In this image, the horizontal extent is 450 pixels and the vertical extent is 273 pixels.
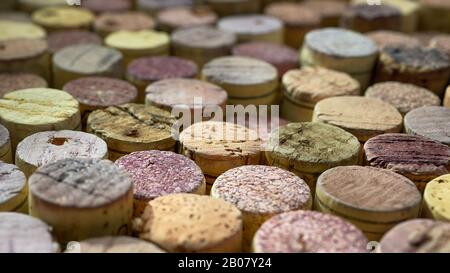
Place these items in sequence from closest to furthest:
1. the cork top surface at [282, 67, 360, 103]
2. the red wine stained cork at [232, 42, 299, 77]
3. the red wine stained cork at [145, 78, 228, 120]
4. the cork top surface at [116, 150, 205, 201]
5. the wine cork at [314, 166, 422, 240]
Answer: the wine cork at [314, 166, 422, 240]
the cork top surface at [116, 150, 205, 201]
the red wine stained cork at [145, 78, 228, 120]
the cork top surface at [282, 67, 360, 103]
the red wine stained cork at [232, 42, 299, 77]

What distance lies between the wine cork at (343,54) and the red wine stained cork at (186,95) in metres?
0.46

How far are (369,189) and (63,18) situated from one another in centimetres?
179

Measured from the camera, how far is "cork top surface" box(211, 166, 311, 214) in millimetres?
1687

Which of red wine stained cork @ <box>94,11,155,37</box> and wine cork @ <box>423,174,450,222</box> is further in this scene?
red wine stained cork @ <box>94,11,155,37</box>

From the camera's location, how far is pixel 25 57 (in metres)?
2.44

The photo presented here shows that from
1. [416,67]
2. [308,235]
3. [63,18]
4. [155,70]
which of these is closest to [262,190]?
[308,235]

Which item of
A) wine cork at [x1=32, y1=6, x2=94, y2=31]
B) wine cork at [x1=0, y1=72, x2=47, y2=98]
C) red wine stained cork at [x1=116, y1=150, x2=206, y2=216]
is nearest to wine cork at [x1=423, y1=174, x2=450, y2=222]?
red wine stained cork at [x1=116, y1=150, x2=206, y2=216]

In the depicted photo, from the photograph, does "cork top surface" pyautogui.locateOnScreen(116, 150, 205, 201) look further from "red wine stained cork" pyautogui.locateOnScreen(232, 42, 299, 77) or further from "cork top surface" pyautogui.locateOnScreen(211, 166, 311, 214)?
"red wine stained cork" pyautogui.locateOnScreen(232, 42, 299, 77)

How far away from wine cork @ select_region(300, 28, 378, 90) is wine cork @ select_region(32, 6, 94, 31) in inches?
39.4

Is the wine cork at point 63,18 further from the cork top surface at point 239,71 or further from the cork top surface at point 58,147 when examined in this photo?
the cork top surface at point 58,147

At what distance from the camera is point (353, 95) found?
91.1 inches

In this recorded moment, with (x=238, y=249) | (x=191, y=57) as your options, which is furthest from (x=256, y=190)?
(x=191, y=57)

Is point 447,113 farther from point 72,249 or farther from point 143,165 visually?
point 72,249

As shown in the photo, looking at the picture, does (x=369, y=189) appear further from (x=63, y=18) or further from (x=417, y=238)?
(x=63, y=18)
